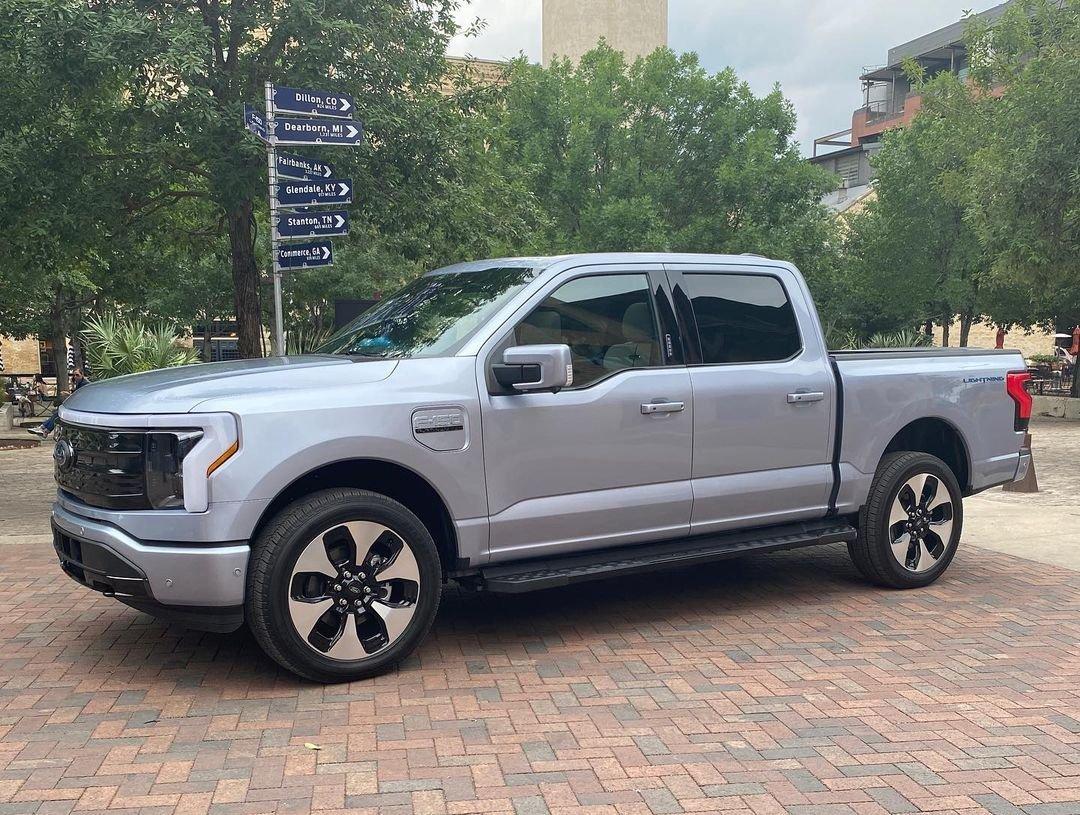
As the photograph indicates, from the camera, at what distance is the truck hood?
4.45 meters

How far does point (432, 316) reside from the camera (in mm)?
5500

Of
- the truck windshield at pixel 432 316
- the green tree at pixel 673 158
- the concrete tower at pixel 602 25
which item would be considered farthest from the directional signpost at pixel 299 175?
the concrete tower at pixel 602 25

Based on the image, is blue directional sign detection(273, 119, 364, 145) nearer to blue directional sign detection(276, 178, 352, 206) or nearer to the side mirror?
blue directional sign detection(276, 178, 352, 206)

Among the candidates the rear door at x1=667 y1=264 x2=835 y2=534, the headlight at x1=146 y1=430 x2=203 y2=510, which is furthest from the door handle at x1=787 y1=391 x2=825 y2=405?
the headlight at x1=146 y1=430 x2=203 y2=510

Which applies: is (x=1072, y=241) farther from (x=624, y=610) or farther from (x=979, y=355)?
(x=624, y=610)

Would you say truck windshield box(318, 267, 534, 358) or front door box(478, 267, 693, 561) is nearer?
front door box(478, 267, 693, 561)

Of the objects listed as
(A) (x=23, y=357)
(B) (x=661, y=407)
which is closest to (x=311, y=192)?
(B) (x=661, y=407)

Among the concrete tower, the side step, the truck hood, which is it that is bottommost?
the side step

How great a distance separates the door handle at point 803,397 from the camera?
5898 millimetres

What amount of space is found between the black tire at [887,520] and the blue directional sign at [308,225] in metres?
4.90

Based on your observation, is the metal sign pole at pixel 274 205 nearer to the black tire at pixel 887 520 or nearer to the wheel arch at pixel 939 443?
the black tire at pixel 887 520

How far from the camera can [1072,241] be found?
53.5 feet

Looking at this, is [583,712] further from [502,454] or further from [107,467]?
[107,467]

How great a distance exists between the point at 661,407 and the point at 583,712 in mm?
1744
